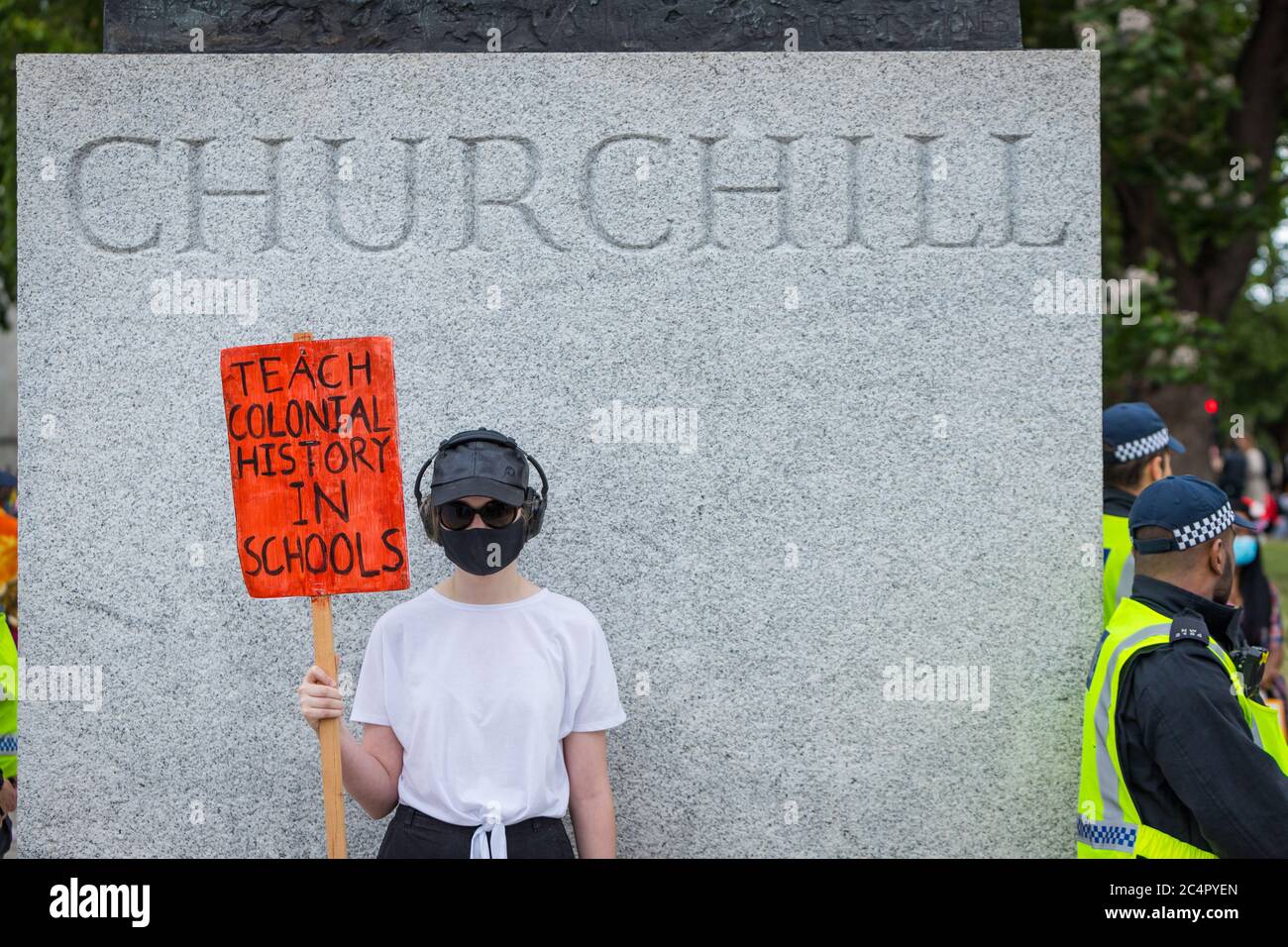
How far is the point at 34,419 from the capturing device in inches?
165

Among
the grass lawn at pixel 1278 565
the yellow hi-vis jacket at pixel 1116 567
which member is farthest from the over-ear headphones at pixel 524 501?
the grass lawn at pixel 1278 565

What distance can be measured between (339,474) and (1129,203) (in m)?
10.9

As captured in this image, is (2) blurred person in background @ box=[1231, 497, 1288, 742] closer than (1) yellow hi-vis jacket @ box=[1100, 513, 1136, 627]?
No

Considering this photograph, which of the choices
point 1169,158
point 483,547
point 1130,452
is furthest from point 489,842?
point 1169,158

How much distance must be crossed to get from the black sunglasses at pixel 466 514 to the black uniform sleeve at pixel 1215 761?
161 cm

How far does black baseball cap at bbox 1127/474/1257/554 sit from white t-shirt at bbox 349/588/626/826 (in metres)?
1.46

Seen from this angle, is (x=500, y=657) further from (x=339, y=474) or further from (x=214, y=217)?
(x=214, y=217)

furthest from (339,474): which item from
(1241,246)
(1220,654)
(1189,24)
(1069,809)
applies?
(1241,246)

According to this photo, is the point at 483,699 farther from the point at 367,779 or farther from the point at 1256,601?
the point at 1256,601

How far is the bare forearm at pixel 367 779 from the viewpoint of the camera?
10.9 ft

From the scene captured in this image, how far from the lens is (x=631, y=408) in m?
4.23

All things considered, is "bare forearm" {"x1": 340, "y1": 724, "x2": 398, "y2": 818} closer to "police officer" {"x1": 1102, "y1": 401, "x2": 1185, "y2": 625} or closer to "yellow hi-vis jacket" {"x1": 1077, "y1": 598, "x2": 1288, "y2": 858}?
"yellow hi-vis jacket" {"x1": 1077, "y1": 598, "x2": 1288, "y2": 858}

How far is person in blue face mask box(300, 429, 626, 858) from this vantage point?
3270mm
